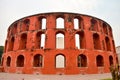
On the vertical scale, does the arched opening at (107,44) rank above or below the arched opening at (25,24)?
below

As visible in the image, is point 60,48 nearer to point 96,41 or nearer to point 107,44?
point 96,41

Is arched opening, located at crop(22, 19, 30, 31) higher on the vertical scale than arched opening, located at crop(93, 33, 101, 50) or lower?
higher

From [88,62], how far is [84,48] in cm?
186

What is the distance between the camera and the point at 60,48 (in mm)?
16703

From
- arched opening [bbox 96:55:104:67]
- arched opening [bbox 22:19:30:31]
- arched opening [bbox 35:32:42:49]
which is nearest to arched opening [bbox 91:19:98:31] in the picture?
arched opening [bbox 96:55:104:67]

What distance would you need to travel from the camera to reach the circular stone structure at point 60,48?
1619 cm

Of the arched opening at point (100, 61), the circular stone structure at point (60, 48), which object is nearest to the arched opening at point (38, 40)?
the circular stone structure at point (60, 48)

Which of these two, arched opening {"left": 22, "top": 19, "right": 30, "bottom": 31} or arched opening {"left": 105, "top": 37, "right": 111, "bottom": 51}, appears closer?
arched opening {"left": 22, "top": 19, "right": 30, "bottom": 31}

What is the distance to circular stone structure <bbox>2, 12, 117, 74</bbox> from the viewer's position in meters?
16.2

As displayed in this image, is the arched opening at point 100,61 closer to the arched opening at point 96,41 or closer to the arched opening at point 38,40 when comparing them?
the arched opening at point 96,41

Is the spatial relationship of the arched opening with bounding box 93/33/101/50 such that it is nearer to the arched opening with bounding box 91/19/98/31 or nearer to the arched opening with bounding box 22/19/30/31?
the arched opening with bounding box 91/19/98/31

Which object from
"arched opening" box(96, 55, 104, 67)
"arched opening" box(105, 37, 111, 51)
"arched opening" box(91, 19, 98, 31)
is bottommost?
"arched opening" box(96, 55, 104, 67)

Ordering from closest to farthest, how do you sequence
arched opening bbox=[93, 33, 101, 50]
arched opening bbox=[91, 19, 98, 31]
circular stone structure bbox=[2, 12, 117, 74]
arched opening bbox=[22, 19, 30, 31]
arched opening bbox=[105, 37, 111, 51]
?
circular stone structure bbox=[2, 12, 117, 74]
arched opening bbox=[93, 33, 101, 50]
arched opening bbox=[91, 19, 98, 31]
arched opening bbox=[22, 19, 30, 31]
arched opening bbox=[105, 37, 111, 51]

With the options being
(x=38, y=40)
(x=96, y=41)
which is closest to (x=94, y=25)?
(x=96, y=41)
